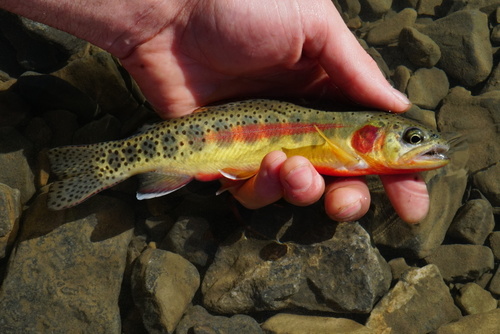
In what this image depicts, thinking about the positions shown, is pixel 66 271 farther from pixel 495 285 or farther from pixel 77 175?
pixel 495 285

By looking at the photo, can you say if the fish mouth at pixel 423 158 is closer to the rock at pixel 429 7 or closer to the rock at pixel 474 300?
the rock at pixel 474 300

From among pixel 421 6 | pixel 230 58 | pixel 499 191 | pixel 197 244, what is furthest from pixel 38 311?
pixel 421 6

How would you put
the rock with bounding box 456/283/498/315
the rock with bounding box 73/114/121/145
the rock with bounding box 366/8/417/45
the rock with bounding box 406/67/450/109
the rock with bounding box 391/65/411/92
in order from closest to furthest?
the rock with bounding box 456/283/498/315, the rock with bounding box 73/114/121/145, the rock with bounding box 406/67/450/109, the rock with bounding box 391/65/411/92, the rock with bounding box 366/8/417/45

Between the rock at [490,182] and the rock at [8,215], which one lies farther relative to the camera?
Answer: the rock at [490,182]

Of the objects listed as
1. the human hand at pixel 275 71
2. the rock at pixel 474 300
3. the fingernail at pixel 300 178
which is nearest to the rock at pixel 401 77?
the human hand at pixel 275 71

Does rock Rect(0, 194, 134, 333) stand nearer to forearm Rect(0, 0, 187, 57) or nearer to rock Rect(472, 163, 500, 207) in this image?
forearm Rect(0, 0, 187, 57)

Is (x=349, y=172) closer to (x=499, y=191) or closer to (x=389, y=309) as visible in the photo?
(x=389, y=309)

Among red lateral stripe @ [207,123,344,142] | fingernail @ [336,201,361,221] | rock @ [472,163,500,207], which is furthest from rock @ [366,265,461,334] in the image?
red lateral stripe @ [207,123,344,142]
